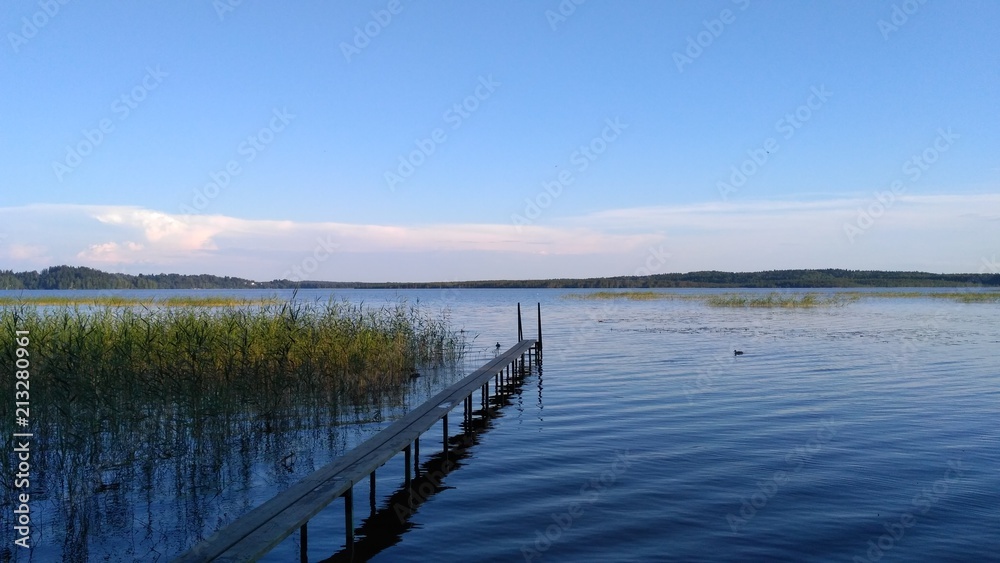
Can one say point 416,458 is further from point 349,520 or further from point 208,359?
point 208,359

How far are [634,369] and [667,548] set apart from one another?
13674 millimetres

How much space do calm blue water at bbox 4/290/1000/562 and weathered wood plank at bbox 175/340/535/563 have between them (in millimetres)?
718

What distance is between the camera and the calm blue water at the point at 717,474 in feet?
22.5

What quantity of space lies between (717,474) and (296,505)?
579 cm

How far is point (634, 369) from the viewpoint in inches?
796

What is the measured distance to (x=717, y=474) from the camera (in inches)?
363

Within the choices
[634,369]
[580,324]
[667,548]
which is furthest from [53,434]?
[580,324]

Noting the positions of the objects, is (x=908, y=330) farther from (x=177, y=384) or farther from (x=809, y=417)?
(x=177, y=384)

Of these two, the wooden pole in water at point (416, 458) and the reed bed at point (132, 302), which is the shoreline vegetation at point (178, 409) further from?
the reed bed at point (132, 302)

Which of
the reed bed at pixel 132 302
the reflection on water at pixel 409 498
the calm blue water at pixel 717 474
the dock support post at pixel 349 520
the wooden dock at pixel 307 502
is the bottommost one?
the reflection on water at pixel 409 498

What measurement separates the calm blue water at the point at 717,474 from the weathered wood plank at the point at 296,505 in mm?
718

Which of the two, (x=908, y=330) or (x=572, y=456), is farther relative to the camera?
(x=908, y=330)

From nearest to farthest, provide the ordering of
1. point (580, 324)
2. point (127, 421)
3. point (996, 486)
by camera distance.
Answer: point (996, 486), point (127, 421), point (580, 324)

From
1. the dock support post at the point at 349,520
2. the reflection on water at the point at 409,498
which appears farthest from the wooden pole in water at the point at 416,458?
the dock support post at the point at 349,520
